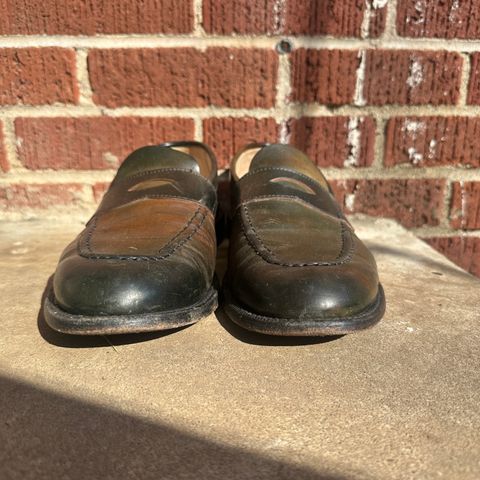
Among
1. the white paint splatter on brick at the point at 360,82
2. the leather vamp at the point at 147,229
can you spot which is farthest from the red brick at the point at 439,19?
the leather vamp at the point at 147,229

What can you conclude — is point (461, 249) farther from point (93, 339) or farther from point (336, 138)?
point (93, 339)

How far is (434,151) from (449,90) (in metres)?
0.16

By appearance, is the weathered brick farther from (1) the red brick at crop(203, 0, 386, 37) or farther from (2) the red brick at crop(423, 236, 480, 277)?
(2) the red brick at crop(423, 236, 480, 277)

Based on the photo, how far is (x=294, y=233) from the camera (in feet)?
2.94

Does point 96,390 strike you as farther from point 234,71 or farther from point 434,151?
point 434,151

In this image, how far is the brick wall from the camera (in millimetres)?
1313

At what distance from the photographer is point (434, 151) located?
56.2 inches

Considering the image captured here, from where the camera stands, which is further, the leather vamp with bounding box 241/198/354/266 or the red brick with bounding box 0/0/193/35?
the red brick with bounding box 0/0/193/35

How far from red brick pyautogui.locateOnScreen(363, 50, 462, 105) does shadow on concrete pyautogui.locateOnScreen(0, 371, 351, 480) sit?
1084 millimetres

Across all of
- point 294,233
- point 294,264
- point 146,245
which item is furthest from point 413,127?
point 146,245

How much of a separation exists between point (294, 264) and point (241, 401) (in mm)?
241

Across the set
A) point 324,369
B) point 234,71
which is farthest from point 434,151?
point 324,369

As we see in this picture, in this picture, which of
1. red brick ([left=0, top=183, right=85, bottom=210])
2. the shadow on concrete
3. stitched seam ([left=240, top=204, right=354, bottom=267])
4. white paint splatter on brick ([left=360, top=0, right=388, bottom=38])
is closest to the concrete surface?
the shadow on concrete

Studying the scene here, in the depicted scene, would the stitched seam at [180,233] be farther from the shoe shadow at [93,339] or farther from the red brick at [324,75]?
the red brick at [324,75]
